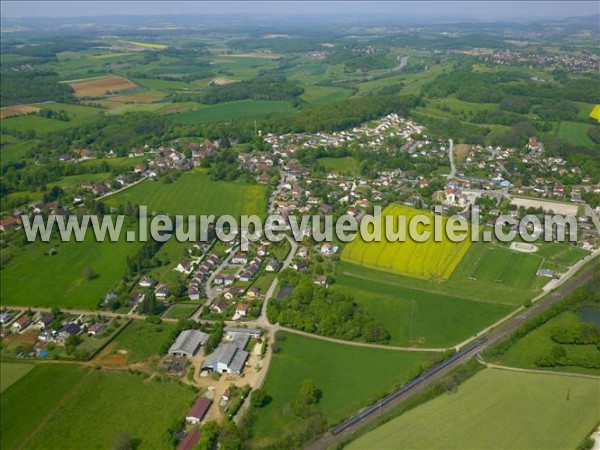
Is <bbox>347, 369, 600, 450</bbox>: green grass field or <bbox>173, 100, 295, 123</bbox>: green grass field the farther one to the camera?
<bbox>173, 100, 295, 123</bbox>: green grass field

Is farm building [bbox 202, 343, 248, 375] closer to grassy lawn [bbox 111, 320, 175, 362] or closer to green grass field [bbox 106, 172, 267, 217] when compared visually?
grassy lawn [bbox 111, 320, 175, 362]

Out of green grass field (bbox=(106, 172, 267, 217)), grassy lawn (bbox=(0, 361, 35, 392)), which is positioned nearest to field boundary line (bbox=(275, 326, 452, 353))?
grassy lawn (bbox=(0, 361, 35, 392))

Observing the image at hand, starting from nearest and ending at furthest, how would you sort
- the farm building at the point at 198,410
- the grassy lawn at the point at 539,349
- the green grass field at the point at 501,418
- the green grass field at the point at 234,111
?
1. the green grass field at the point at 501,418
2. the farm building at the point at 198,410
3. the grassy lawn at the point at 539,349
4. the green grass field at the point at 234,111

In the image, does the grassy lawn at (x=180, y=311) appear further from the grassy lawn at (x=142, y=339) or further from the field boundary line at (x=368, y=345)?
the field boundary line at (x=368, y=345)

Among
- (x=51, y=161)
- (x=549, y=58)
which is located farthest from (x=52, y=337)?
(x=549, y=58)

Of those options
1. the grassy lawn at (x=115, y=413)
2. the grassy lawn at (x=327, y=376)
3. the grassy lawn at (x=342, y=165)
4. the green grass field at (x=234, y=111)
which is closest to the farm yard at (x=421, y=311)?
the grassy lawn at (x=327, y=376)

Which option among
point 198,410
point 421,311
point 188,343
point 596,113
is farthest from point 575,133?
point 198,410

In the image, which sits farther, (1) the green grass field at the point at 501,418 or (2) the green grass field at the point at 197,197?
(2) the green grass field at the point at 197,197
